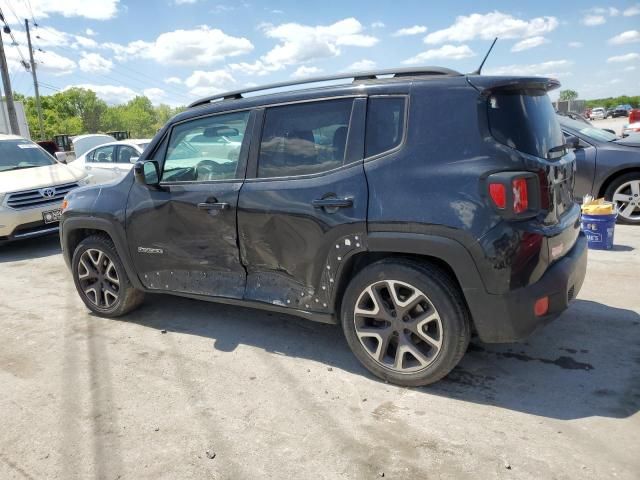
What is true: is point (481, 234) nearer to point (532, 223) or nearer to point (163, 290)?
point (532, 223)

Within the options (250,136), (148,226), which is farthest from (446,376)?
(148,226)

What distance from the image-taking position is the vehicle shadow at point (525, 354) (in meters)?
2.96

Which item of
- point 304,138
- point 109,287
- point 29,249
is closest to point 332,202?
point 304,138

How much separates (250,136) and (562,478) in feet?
9.12

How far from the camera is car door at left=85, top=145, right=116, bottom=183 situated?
10.6 m

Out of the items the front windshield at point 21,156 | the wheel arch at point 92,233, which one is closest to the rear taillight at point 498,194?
the wheel arch at point 92,233

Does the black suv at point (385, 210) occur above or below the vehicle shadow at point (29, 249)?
above

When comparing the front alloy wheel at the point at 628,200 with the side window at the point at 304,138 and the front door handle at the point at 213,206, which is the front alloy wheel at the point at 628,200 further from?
the front door handle at the point at 213,206

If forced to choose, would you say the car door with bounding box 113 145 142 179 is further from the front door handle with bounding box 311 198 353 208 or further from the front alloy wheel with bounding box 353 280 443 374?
the front alloy wheel with bounding box 353 280 443 374

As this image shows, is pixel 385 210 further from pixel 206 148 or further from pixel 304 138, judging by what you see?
pixel 206 148

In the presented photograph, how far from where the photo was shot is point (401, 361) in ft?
10.2

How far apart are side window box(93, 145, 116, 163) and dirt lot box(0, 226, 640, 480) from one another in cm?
705

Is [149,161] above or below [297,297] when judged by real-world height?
above

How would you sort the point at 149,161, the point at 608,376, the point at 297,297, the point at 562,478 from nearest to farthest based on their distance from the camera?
the point at 562,478 → the point at 608,376 → the point at 297,297 → the point at 149,161
